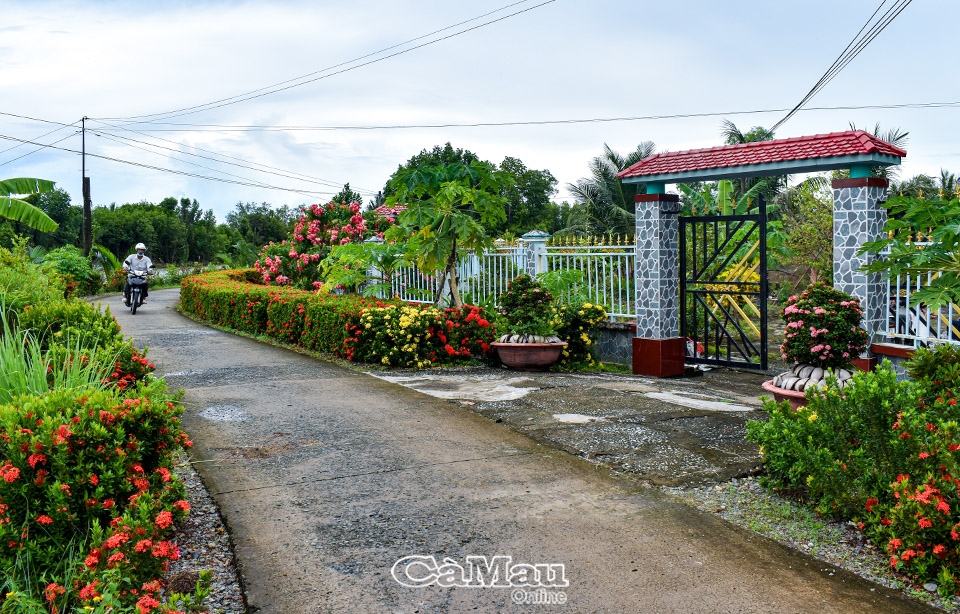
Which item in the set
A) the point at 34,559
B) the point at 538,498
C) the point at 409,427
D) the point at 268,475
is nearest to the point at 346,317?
the point at 409,427

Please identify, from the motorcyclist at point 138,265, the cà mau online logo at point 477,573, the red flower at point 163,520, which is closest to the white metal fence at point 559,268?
the cà mau online logo at point 477,573

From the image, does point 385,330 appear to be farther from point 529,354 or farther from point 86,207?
point 86,207

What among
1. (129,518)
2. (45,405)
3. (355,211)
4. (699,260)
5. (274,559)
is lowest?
(274,559)

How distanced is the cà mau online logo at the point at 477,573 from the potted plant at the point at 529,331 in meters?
6.56

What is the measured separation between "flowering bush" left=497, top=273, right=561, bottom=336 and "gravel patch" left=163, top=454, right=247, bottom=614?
5979 mm

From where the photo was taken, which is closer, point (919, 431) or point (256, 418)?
point (919, 431)

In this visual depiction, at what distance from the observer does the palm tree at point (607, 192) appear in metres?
32.5

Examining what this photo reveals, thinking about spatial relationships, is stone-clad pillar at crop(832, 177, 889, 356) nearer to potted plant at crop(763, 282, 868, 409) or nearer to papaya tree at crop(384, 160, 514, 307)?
potted plant at crop(763, 282, 868, 409)

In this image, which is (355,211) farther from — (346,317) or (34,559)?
(34,559)

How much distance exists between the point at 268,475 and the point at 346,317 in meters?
5.87

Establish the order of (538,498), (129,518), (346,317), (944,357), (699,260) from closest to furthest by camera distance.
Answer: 1. (129,518)
2. (538,498)
3. (944,357)
4. (346,317)
5. (699,260)

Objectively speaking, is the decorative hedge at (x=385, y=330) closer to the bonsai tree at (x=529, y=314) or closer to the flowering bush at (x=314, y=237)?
the bonsai tree at (x=529, y=314)

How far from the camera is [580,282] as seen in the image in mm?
12023

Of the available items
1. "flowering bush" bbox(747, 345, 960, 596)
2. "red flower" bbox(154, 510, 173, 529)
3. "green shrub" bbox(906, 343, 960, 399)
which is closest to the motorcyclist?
"red flower" bbox(154, 510, 173, 529)
